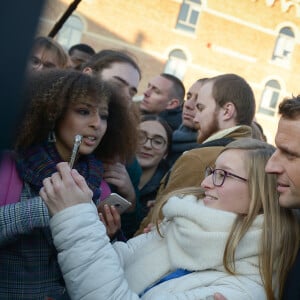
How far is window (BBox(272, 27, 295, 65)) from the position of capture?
22.5 m

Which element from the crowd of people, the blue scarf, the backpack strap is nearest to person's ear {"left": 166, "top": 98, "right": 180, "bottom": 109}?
the crowd of people

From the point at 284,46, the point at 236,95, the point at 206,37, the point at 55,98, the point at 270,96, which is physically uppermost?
the point at 284,46

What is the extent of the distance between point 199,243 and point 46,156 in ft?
2.08

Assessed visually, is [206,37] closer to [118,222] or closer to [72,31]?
[72,31]

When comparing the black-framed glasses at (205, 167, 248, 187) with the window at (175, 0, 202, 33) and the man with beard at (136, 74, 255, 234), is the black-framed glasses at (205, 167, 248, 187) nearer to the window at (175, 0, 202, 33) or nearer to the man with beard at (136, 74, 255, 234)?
the man with beard at (136, 74, 255, 234)

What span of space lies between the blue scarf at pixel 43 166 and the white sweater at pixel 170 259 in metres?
0.23

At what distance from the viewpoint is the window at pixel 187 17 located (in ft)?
70.0

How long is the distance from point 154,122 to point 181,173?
130 cm

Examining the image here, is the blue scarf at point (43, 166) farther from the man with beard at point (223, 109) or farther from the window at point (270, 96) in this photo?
the window at point (270, 96)

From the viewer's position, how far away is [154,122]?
3.46m

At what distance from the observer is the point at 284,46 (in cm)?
2261

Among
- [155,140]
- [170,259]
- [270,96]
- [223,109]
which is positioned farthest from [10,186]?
[270,96]

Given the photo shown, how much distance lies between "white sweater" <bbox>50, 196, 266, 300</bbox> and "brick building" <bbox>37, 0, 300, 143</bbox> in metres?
18.8

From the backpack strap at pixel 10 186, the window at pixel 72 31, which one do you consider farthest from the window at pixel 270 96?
the backpack strap at pixel 10 186
